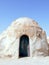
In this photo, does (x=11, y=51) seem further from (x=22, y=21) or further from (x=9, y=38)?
(x=22, y=21)

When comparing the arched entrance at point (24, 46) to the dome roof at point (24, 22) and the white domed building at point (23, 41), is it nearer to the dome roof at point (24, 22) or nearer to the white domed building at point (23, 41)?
the white domed building at point (23, 41)

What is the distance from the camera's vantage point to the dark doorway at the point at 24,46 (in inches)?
801

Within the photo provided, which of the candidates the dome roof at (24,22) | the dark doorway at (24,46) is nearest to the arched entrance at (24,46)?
the dark doorway at (24,46)

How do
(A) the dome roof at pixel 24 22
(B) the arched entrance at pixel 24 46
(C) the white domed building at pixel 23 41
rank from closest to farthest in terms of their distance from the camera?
(C) the white domed building at pixel 23 41 < (B) the arched entrance at pixel 24 46 < (A) the dome roof at pixel 24 22

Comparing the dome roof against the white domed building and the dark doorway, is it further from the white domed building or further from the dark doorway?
the dark doorway

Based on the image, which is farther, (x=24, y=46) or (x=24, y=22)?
(x=24, y=22)

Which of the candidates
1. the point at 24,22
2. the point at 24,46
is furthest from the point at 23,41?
the point at 24,22

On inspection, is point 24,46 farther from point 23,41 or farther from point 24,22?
point 24,22

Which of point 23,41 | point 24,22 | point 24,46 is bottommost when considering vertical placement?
point 24,46

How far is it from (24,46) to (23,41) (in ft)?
2.07

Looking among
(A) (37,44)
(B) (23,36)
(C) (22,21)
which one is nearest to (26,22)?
(C) (22,21)

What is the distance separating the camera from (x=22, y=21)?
21.8 m

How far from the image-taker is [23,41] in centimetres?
2062

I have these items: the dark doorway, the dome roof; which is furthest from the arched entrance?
the dome roof
